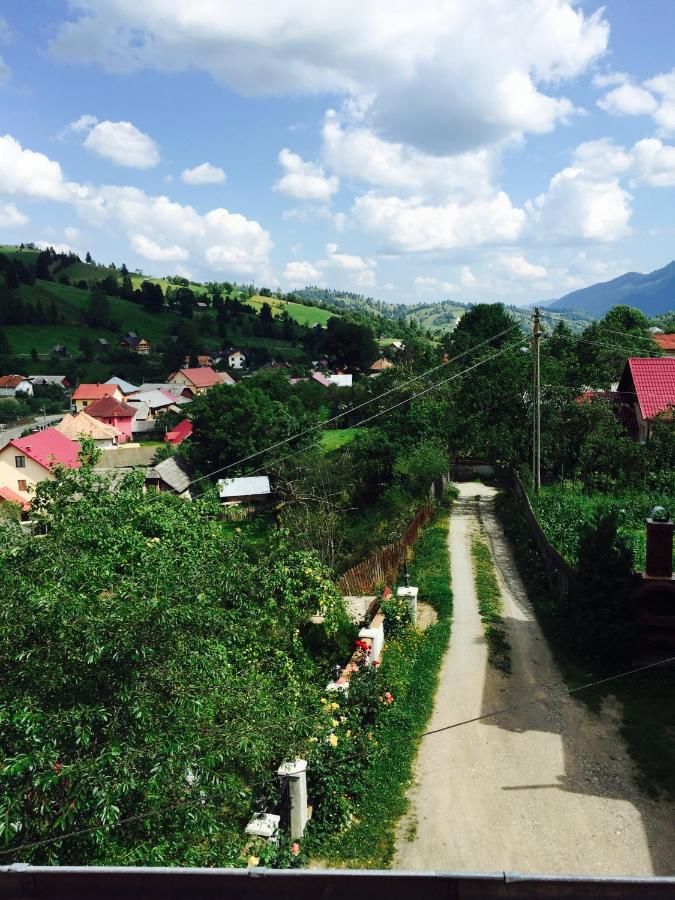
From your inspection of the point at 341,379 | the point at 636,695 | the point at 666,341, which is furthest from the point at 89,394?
the point at 636,695

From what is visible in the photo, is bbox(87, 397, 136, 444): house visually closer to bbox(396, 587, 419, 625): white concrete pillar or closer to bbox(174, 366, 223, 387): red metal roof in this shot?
bbox(174, 366, 223, 387): red metal roof

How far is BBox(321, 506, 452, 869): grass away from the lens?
8586 millimetres

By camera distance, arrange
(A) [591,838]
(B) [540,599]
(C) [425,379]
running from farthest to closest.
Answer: (C) [425,379], (B) [540,599], (A) [591,838]

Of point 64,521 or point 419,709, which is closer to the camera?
point 64,521

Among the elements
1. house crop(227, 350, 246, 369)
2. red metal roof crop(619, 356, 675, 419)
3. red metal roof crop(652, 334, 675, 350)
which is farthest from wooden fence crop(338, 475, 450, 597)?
house crop(227, 350, 246, 369)

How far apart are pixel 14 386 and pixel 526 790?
311 feet

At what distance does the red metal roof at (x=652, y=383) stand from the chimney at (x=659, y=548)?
43.4 feet

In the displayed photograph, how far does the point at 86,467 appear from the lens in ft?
38.2

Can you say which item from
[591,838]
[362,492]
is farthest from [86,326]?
[591,838]

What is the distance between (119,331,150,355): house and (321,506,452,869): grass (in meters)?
105

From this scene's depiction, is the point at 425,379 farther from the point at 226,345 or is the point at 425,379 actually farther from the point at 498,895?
the point at 226,345

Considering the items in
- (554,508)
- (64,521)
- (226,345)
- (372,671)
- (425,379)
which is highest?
(226,345)

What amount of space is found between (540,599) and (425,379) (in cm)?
2408

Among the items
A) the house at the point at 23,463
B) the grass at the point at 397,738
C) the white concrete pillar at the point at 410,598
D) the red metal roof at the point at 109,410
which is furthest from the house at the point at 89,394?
the white concrete pillar at the point at 410,598
